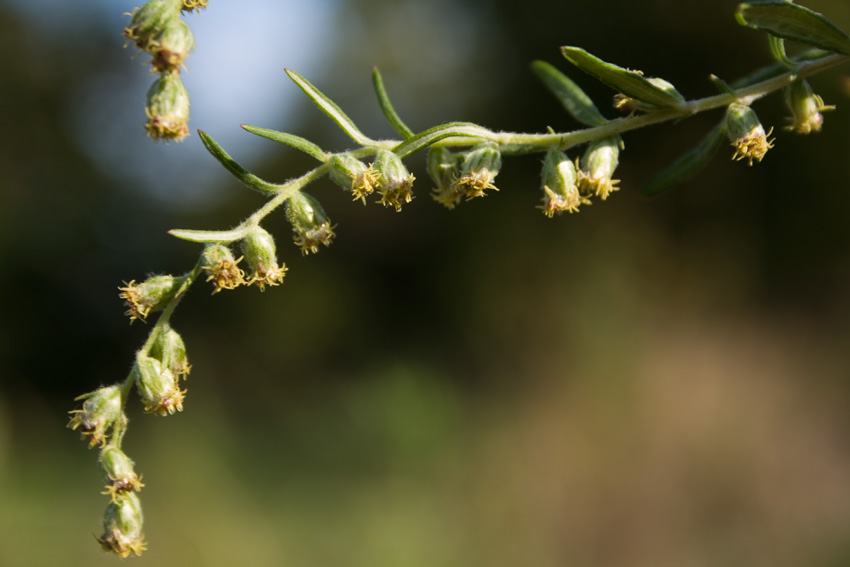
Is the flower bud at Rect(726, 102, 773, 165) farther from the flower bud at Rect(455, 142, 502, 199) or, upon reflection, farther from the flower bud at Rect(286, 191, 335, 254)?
the flower bud at Rect(286, 191, 335, 254)

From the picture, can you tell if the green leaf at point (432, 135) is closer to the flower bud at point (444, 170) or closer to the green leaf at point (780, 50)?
the flower bud at point (444, 170)

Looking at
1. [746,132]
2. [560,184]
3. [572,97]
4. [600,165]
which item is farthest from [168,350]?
[746,132]

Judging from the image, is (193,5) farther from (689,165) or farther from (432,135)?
(689,165)

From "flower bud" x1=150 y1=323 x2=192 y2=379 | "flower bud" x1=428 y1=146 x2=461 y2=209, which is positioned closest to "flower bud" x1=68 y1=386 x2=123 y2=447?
"flower bud" x1=150 y1=323 x2=192 y2=379

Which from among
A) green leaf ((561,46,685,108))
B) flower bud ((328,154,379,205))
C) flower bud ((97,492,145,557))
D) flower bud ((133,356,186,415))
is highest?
green leaf ((561,46,685,108))

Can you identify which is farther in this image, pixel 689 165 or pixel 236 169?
pixel 689 165
